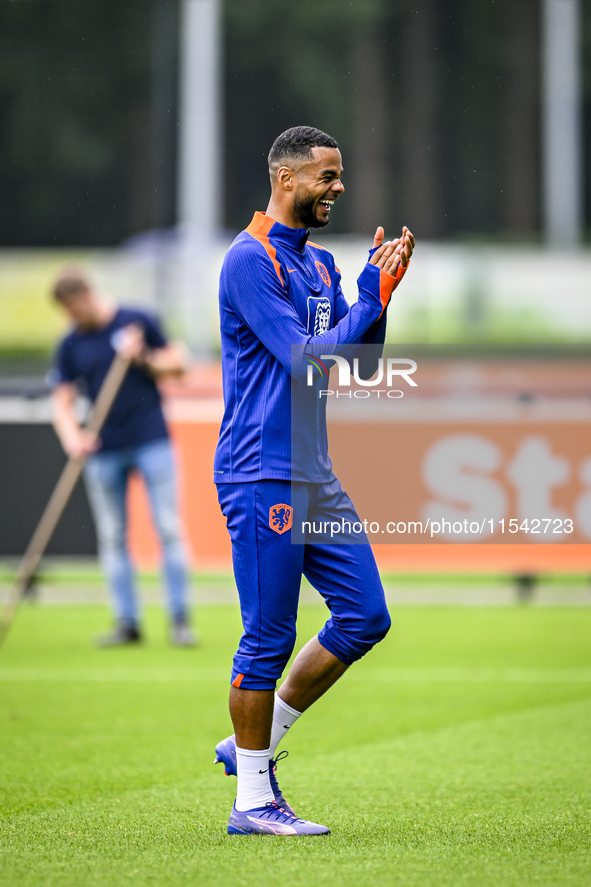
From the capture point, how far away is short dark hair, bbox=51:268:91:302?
7.98m

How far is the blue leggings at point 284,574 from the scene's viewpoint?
4047 millimetres

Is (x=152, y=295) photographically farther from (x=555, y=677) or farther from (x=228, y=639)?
(x=555, y=677)

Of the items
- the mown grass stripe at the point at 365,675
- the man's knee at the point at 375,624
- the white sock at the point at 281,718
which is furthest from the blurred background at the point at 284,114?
the man's knee at the point at 375,624

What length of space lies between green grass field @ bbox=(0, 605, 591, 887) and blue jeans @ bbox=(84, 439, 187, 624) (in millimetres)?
343


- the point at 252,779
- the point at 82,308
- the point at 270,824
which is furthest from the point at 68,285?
the point at 270,824

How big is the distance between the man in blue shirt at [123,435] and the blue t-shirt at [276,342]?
3939 millimetres

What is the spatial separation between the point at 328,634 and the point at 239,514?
49cm

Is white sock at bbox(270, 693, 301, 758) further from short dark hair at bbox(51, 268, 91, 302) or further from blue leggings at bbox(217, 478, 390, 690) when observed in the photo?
short dark hair at bbox(51, 268, 91, 302)

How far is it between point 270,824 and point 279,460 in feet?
3.62

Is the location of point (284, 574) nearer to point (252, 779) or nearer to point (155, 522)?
point (252, 779)

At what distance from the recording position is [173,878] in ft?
11.8

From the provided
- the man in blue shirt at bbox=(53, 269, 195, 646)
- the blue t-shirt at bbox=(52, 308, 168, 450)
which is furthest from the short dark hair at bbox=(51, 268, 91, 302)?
the blue t-shirt at bbox=(52, 308, 168, 450)

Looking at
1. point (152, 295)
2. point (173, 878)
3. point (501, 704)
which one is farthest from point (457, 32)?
point (173, 878)

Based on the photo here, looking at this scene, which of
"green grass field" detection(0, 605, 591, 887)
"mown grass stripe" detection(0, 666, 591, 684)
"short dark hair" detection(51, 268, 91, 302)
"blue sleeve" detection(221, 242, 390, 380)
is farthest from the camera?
"short dark hair" detection(51, 268, 91, 302)
